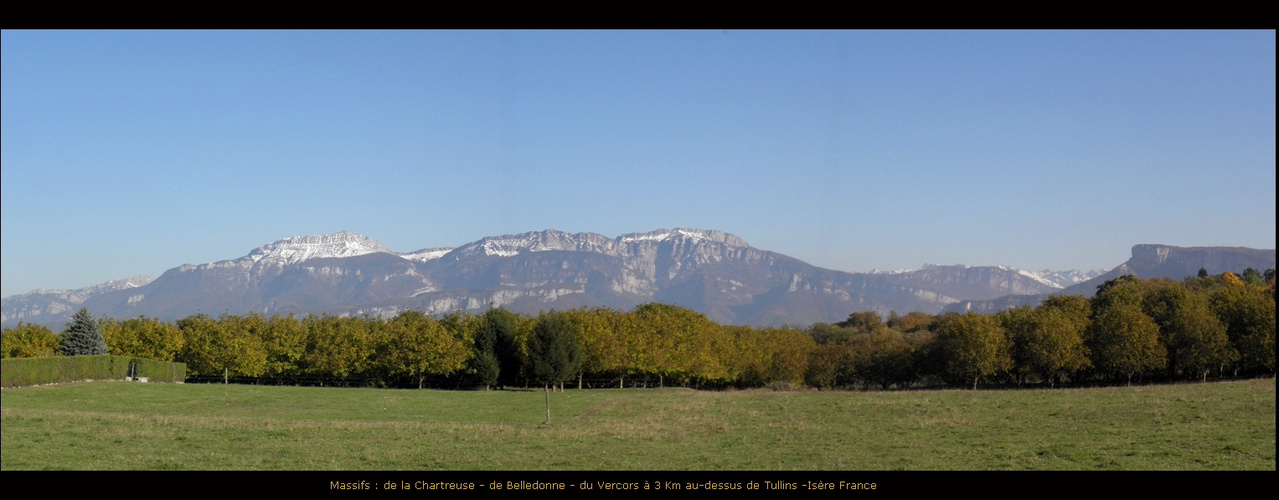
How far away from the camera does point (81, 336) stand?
167ft

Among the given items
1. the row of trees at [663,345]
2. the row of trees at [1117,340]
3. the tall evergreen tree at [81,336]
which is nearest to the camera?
the tall evergreen tree at [81,336]

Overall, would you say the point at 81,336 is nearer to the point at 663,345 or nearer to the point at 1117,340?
the point at 663,345

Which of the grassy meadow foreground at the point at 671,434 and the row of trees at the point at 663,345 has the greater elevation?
the row of trees at the point at 663,345

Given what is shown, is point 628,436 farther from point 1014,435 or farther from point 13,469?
point 13,469

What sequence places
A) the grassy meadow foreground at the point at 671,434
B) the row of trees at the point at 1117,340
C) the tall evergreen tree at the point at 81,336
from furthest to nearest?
the row of trees at the point at 1117,340 → the tall evergreen tree at the point at 81,336 → the grassy meadow foreground at the point at 671,434

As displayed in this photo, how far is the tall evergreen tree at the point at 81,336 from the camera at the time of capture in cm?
5009

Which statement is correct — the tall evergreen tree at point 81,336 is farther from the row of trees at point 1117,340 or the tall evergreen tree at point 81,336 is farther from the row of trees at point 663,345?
the row of trees at point 1117,340

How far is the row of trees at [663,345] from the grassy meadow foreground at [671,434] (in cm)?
2767

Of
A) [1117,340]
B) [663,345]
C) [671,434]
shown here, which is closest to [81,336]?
[671,434]

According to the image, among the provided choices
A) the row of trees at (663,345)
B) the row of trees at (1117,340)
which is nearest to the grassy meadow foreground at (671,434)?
the row of trees at (663,345)

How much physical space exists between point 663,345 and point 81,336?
1710 inches

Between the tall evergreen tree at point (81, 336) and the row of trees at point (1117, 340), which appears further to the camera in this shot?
the row of trees at point (1117, 340)
